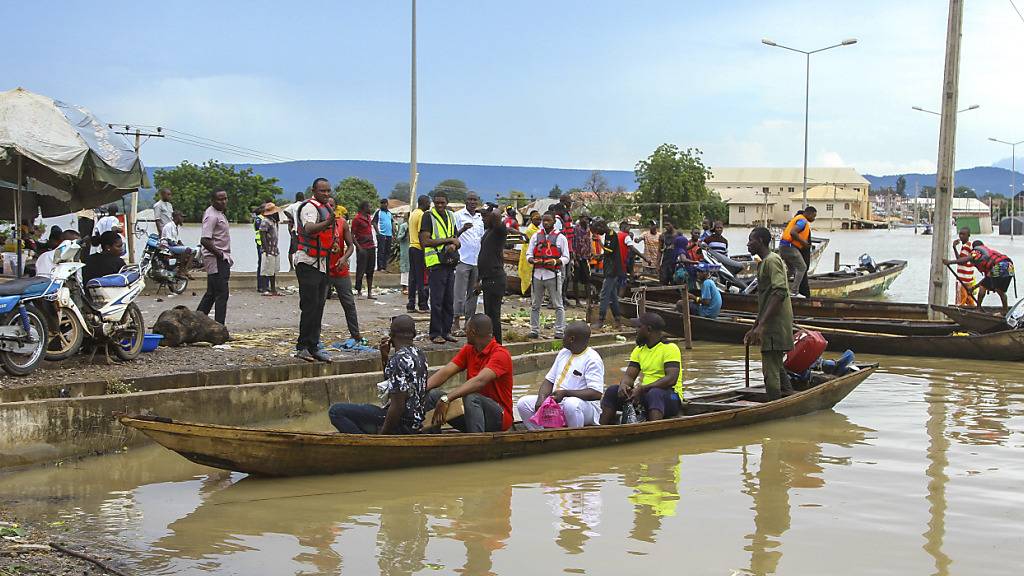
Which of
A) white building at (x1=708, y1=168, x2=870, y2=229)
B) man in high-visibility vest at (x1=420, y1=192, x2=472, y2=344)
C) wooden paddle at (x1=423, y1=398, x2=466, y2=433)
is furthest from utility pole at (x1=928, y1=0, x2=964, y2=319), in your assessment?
white building at (x1=708, y1=168, x2=870, y2=229)

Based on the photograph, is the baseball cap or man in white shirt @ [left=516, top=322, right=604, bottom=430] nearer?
man in white shirt @ [left=516, top=322, right=604, bottom=430]

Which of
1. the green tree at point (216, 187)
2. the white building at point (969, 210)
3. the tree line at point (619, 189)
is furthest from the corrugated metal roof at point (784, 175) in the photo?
the green tree at point (216, 187)

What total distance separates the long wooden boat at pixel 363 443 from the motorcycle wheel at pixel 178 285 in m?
11.4

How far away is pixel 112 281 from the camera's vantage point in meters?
10.3

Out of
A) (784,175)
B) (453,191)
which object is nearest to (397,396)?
(453,191)

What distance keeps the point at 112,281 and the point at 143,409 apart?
1.95 meters

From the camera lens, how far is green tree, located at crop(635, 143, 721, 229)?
67.8m

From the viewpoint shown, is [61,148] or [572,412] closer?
[572,412]

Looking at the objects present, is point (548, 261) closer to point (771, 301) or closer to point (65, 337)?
point (771, 301)

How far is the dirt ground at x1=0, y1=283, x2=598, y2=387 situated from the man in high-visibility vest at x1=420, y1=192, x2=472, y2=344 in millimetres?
320

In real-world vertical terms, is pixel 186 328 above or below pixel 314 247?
below

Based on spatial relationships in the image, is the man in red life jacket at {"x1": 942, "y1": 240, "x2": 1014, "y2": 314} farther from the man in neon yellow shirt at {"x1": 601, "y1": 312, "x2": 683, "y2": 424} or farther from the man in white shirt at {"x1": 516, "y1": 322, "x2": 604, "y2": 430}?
the man in white shirt at {"x1": 516, "y1": 322, "x2": 604, "y2": 430}

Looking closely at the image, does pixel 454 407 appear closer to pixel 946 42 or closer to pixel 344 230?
pixel 344 230

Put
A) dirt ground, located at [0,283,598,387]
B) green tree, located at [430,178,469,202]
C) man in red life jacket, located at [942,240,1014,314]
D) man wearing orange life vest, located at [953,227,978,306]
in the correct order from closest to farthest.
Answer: dirt ground, located at [0,283,598,387]
green tree, located at [430,178,469,202]
man in red life jacket, located at [942,240,1014,314]
man wearing orange life vest, located at [953,227,978,306]
